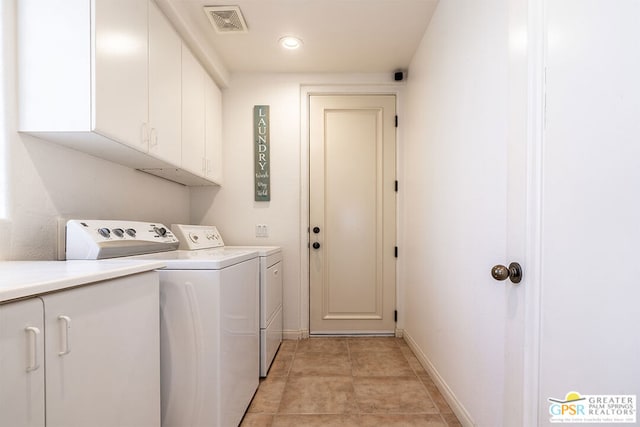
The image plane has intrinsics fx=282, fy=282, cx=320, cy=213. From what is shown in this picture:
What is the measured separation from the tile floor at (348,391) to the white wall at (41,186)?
1337mm

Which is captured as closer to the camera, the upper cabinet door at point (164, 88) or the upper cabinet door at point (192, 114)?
the upper cabinet door at point (164, 88)

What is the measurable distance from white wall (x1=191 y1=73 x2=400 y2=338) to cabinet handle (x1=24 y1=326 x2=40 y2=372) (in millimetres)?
2082

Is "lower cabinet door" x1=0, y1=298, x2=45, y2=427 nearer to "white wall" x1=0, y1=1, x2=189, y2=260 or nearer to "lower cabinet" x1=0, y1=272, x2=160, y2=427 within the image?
"lower cabinet" x1=0, y1=272, x2=160, y2=427

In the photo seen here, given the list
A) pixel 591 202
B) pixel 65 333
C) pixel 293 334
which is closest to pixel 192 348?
pixel 65 333

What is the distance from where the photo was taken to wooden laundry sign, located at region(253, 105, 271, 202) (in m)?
2.71

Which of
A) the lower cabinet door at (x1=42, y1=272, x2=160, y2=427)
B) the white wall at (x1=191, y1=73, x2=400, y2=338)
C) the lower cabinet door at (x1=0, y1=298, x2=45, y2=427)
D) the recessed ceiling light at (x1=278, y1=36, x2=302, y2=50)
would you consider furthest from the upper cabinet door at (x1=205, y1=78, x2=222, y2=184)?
the lower cabinet door at (x1=0, y1=298, x2=45, y2=427)

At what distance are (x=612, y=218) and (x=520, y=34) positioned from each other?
64 centimetres

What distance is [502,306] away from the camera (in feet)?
3.66

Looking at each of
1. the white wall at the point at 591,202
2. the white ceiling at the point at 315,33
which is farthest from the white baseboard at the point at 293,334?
the white ceiling at the point at 315,33

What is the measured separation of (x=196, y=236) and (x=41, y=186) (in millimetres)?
1039

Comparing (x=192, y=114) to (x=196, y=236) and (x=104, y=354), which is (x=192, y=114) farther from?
(x=104, y=354)

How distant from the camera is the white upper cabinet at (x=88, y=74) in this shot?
113 cm

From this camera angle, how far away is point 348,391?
1766 mm

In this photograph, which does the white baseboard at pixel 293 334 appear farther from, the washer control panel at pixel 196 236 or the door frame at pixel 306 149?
the washer control panel at pixel 196 236
